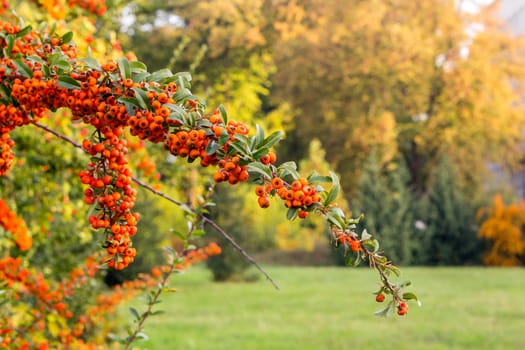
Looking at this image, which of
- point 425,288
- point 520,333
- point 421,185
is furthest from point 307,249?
point 520,333

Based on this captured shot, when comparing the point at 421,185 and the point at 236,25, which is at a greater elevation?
the point at 236,25

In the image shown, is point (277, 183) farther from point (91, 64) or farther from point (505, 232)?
point (505, 232)

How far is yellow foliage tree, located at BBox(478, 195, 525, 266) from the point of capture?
1581 centimetres

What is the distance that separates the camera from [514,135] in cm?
1894

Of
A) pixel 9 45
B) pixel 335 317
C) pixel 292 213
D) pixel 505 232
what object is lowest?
pixel 335 317

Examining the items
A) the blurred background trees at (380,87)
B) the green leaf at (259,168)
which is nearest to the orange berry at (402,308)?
the green leaf at (259,168)

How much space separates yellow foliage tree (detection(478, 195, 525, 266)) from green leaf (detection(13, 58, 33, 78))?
15.6 metres

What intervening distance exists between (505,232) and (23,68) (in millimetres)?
15837

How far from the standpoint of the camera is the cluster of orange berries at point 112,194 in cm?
142

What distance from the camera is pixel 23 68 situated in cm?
147

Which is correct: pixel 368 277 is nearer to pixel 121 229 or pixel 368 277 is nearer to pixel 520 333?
pixel 520 333

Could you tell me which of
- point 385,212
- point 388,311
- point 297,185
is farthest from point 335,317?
point 385,212

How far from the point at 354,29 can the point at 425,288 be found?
27.0ft

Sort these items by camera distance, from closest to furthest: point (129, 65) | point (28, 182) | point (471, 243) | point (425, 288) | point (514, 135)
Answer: point (129, 65)
point (28, 182)
point (425, 288)
point (471, 243)
point (514, 135)
